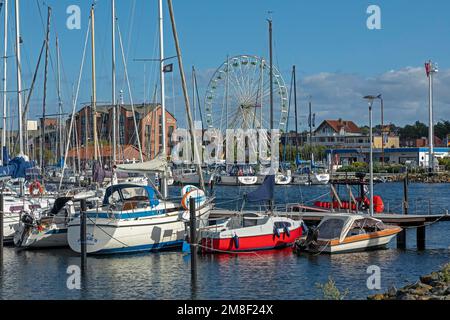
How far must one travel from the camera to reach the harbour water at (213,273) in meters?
28.5

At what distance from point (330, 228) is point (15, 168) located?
18.0 metres

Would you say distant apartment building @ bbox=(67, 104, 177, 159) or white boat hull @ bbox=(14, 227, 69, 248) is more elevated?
distant apartment building @ bbox=(67, 104, 177, 159)

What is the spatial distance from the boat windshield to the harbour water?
1.24 m

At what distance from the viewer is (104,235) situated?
1410 inches

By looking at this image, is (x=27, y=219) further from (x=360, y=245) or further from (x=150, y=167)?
(x=360, y=245)

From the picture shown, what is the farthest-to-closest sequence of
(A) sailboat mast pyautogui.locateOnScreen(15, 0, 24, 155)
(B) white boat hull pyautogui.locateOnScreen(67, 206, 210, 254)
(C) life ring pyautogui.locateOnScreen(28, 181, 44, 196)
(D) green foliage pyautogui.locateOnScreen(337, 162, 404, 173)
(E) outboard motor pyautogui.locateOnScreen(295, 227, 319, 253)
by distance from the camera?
(D) green foliage pyautogui.locateOnScreen(337, 162, 404, 173) < (C) life ring pyautogui.locateOnScreen(28, 181, 44, 196) < (A) sailboat mast pyautogui.locateOnScreen(15, 0, 24, 155) < (E) outboard motor pyautogui.locateOnScreen(295, 227, 319, 253) < (B) white boat hull pyautogui.locateOnScreen(67, 206, 210, 254)

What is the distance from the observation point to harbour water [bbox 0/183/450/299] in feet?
93.5

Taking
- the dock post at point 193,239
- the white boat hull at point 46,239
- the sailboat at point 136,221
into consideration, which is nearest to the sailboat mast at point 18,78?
the white boat hull at point 46,239

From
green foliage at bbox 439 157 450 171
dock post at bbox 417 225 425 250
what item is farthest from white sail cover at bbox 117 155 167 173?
green foliage at bbox 439 157 450 171

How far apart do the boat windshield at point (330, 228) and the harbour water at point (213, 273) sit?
1237 mm

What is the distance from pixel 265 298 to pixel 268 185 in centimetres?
1304

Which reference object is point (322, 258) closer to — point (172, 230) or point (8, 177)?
point (172, 230)

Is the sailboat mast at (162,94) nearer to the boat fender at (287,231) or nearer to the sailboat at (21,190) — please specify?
the boat fender at (287,231)

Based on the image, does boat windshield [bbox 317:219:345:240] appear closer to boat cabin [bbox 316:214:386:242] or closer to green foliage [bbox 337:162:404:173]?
boat cabin [bbox 316:214:386:242]
